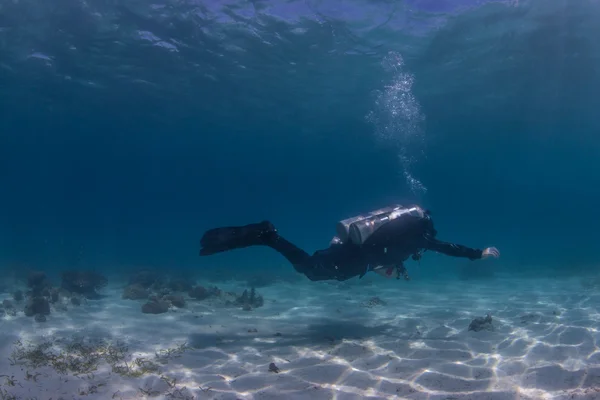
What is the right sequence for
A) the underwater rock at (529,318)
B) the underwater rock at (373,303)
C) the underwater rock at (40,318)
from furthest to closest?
1. the underwater rock at (373,303)
2. the underwater rock at (529,318)
3. the underwater rock at (40,318)

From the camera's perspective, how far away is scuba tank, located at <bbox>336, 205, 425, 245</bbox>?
7395mm

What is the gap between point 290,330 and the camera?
8.98 m

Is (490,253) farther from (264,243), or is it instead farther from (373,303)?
(373,303)

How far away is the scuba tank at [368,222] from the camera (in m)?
7.39

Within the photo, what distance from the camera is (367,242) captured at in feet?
25.0

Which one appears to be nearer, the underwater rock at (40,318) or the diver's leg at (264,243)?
the diver's leg at (264,243)

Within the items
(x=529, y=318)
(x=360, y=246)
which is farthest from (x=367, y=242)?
(x=529, y=318)

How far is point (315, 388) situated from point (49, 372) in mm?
3761

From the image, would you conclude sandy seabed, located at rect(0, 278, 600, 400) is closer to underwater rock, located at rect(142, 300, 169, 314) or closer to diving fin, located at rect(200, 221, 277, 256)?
underwater rock, located at rect(142, 300, 169, 314)

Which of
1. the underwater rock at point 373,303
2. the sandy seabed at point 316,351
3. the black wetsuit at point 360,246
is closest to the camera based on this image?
the sandy seabed at point 316,351

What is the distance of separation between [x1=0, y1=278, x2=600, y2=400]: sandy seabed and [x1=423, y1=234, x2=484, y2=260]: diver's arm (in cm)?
167

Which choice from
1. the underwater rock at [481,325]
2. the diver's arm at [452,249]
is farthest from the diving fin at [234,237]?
the underwater rock at [481,325]

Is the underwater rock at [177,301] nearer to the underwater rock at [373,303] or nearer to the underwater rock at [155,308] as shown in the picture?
the underwater rock at [155,308]

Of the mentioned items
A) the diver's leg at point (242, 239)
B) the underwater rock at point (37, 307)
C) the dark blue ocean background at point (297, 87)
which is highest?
the dark blue ocean background at point (297, 87)
